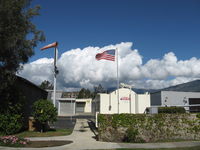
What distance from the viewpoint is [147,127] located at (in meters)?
13.4

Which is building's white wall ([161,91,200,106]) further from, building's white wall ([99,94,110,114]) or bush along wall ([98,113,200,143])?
bush along wall ([98,113,200,143])

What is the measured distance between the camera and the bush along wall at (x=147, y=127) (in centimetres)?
1318

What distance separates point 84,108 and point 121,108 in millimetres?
41603

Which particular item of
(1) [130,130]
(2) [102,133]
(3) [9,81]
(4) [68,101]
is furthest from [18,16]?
(4) [68,101]

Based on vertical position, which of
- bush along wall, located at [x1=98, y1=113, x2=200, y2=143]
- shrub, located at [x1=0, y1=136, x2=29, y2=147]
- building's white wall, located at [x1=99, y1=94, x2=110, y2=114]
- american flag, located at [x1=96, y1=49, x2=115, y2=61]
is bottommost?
shrub, located at [x1=0, y1=136, x2=29, y2=147]

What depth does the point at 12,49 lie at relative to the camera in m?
14.1

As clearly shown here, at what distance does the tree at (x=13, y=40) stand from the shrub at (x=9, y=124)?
2.05 feet

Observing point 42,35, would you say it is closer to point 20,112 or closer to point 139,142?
point 20,112

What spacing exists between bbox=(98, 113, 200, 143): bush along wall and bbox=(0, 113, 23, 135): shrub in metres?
6.25

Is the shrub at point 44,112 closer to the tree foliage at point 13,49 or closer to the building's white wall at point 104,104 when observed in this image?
the tree foliage at point 13,49

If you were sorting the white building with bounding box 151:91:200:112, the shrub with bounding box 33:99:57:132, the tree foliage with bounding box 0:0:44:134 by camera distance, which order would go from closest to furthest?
the tree foliage with bounding box 0:0:44:134 → the shrub with bounding box 33:99:57:132 → the white building with bounding box 151:91:200:112

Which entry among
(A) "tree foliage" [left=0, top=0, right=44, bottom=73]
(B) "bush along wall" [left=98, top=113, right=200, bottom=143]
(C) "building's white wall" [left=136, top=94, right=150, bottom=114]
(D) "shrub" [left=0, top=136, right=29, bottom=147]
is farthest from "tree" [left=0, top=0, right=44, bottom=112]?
(C) "building's white wall" [left=136, top=94, right=150, bottom=114]

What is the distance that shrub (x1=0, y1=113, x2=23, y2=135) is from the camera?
1507cm

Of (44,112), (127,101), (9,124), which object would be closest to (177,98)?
(127,101)
